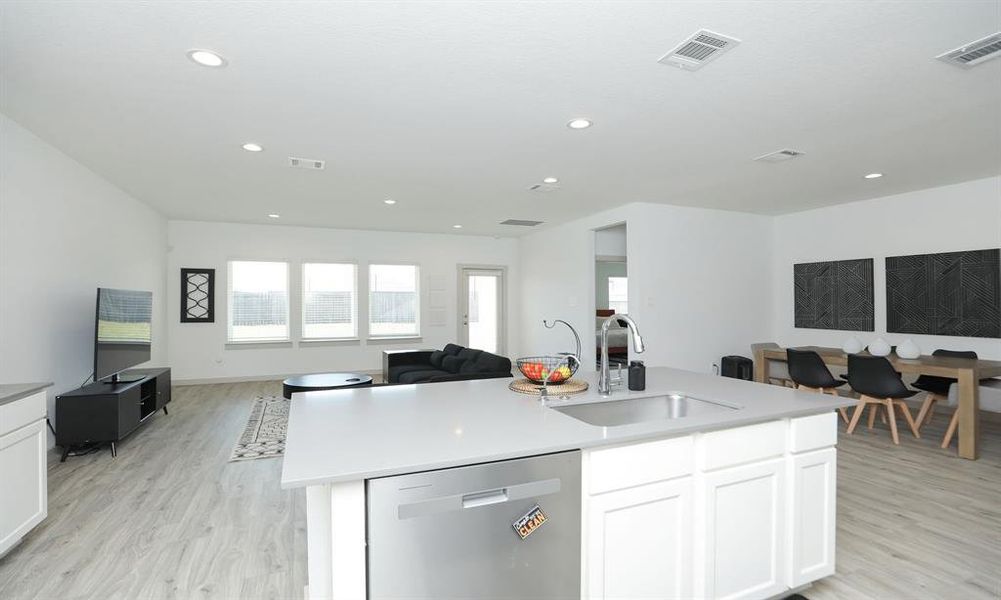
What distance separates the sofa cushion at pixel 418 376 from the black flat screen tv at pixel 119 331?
104 inches

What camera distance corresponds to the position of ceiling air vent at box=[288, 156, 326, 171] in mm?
4109

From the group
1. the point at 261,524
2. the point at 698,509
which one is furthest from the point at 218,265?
the point at 698,509

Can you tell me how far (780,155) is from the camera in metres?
4.04

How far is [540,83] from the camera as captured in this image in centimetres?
269

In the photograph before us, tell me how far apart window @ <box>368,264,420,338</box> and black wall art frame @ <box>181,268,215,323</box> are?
2.37m

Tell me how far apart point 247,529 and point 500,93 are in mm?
2886

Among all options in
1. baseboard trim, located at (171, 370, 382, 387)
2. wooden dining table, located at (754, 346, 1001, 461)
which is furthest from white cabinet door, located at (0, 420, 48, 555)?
wooden dining table, located at (754, 346, 1001, 461)

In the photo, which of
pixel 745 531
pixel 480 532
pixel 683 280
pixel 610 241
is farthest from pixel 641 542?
pixel 610 241

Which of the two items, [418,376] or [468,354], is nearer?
[418,376]

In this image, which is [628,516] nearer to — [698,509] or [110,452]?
[698,509]

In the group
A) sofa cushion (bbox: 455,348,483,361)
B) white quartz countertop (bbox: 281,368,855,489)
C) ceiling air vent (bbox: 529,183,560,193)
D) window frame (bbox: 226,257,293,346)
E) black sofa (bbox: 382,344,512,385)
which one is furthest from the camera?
window frame (bbox: 226,257,293,346)

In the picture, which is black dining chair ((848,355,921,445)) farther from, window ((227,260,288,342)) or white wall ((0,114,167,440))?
window ((227,260,288,342))

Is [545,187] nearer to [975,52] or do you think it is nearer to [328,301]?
[975,52]

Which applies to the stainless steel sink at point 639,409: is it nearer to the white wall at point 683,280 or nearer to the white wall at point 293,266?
the white wall at point 683,280
